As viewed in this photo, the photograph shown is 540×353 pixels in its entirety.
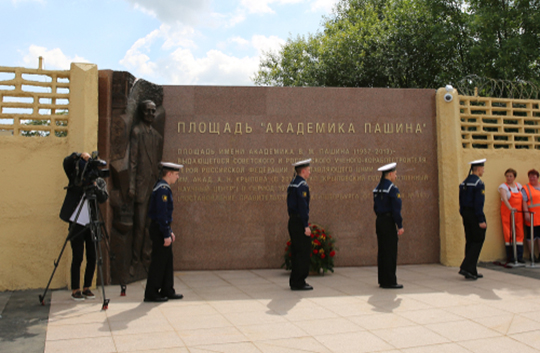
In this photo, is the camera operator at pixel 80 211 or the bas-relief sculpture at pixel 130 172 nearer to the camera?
the camera operator at pixel 80 211

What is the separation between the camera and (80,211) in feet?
17.9

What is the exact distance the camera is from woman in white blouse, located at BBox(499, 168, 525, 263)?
320 inches

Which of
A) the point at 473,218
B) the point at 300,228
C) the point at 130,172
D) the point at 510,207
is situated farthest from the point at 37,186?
the point at 510,207

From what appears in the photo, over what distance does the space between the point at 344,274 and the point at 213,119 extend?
321cm

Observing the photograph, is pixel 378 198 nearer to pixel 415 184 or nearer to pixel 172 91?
pixel 415 184

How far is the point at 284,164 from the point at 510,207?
3924 mm

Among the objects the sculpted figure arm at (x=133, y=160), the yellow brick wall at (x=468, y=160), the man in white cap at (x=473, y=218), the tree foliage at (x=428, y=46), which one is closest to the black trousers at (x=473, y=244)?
the man in white cap at (x=473, y=218)

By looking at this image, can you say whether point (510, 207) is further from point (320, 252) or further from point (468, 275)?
point (320, 252)

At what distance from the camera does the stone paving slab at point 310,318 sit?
391cm

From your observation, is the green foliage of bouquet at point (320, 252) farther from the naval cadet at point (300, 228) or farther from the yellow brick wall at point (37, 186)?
the yellow brick wall at point (37, 186)

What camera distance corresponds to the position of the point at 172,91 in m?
7.68

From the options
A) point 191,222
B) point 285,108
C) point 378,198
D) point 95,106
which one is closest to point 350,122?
point 285,108

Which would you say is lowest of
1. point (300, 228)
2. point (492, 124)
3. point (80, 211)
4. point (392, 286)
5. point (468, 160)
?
point (392, 286)

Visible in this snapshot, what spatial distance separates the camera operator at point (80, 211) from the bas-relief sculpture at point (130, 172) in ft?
2.35
